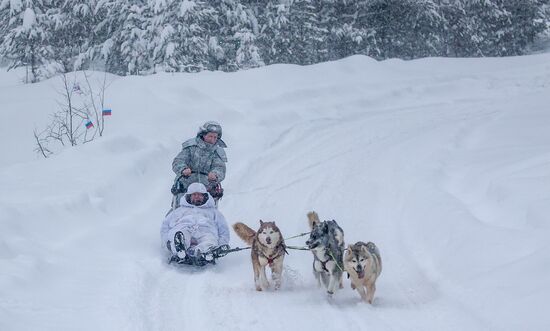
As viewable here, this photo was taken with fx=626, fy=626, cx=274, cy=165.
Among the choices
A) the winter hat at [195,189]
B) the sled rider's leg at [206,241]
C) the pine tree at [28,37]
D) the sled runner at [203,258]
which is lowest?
the sled runner at [203,258]

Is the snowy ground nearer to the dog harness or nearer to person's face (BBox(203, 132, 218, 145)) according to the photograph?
the dog harness

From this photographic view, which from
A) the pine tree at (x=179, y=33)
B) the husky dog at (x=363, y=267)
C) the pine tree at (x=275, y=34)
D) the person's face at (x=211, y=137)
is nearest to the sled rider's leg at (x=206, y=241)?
the person's face at (x=211, y=137)

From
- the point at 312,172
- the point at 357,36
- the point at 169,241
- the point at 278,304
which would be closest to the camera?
the point at 278,304

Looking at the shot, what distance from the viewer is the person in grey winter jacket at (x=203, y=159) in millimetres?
8586

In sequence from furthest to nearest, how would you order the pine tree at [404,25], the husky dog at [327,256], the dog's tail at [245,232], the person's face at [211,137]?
1. the pine tree at [404,25]
2. the person's face at [211,137]
3. the dog's tail at [245,232]
4. the husky dog at [327,256]

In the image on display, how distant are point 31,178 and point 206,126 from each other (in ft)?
9.90

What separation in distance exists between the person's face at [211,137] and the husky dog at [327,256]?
2.91 m

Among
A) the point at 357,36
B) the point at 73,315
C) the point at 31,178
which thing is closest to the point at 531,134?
the point at 31,178

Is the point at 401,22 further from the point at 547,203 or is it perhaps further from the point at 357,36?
the point at 547,203

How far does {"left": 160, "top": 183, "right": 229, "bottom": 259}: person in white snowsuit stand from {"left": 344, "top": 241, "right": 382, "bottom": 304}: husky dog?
1927 mm

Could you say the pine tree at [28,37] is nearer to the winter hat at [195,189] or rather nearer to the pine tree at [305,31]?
the pine tree at [305,31]

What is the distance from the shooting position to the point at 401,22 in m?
27.5

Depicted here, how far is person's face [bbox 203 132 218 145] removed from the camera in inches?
342

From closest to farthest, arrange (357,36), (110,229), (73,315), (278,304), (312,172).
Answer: (73,315), (278,304), (110,229), (312,172), (357,36)
